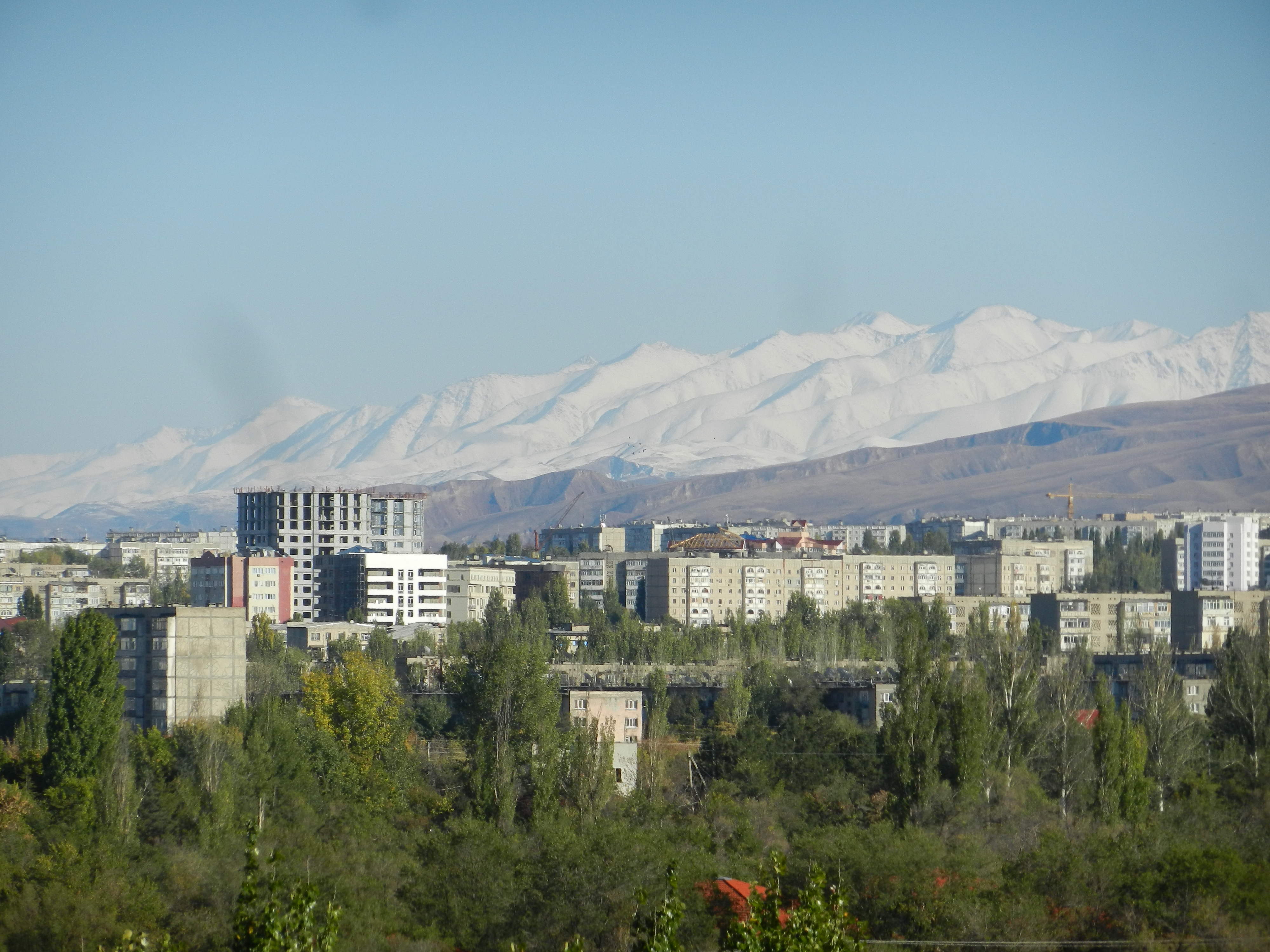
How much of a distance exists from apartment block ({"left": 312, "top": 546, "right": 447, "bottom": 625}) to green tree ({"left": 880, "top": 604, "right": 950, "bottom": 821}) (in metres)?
49.1

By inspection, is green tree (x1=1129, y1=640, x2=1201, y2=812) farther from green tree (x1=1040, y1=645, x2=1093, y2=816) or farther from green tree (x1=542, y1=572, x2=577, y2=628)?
green tree (x1=542, y1=572, x2=577, y2=628)

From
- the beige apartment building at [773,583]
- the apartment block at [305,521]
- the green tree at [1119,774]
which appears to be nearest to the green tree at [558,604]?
the beige apartment building at [773,583]

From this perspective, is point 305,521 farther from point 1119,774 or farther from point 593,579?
point 1119,774

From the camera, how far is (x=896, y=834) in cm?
2739

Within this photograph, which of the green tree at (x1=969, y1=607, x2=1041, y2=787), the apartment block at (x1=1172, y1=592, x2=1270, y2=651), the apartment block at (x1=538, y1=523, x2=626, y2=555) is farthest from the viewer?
the apartment block at (x1=538, y1=523, x2=626, y2=555)

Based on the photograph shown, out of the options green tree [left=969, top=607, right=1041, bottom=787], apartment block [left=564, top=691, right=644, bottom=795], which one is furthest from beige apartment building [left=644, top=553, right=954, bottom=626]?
green tree [left=969, top=607, right=1041, bottom=787]

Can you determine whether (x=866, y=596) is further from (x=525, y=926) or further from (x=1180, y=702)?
(x=525, y=926)

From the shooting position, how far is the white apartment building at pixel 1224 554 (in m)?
95.9

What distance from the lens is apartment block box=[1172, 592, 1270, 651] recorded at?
6319 centimetres

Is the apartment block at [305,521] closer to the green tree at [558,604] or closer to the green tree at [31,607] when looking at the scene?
the green tree at [558,604]

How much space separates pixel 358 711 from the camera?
37.2 m

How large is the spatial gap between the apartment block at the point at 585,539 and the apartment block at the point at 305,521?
24586 millimetres

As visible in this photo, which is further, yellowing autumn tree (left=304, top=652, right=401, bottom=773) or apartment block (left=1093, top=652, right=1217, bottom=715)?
apartment block (left=1093, top=652, right=1217, bottom=715)

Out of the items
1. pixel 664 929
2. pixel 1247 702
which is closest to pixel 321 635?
pixel 1247 702
